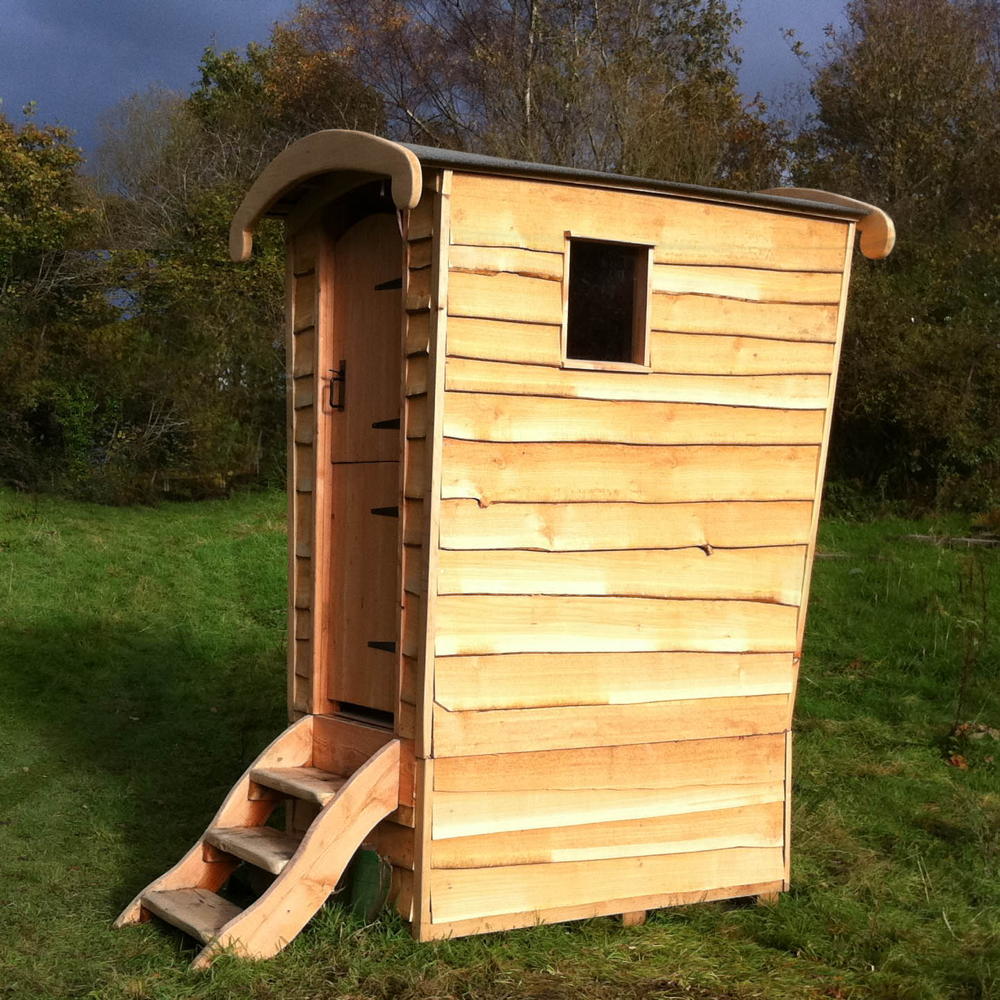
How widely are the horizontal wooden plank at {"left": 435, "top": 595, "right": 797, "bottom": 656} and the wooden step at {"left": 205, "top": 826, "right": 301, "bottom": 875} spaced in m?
1.05

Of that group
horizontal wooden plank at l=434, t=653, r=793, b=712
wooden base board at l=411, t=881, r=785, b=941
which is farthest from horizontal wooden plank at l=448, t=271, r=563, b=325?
wooden base board at l=411, t=881, r=785, b=941

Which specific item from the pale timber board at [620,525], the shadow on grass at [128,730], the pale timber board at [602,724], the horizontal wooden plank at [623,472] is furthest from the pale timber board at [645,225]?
the shadow on grass at [128,730]

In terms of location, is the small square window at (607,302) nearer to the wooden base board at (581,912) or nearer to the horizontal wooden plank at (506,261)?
the horizontal wooden plank at (506,261)

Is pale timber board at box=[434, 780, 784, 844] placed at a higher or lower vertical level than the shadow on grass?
higher

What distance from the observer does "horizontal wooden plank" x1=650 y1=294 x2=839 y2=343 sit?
17.0 feet

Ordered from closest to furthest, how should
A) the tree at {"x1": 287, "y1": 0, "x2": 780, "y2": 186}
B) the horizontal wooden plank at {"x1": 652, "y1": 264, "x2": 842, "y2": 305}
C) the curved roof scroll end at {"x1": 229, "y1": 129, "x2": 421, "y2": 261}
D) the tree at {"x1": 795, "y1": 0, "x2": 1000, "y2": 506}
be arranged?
the curved roof scroll end at {"x1": 229, "y1": 129, "x2": 421, "y2": 261} < the horizontal wooden plank at {"x1": 652, "y1": 264, "x2": 842, "y2": 305} < the tree at {"x1": 795, "y1": 0, "x2": 1000, "y2": 506} < the tree at {"x1": 287, "y1": 0, "x2": 780, "y2": 186}

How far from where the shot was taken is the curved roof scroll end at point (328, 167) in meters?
4.55

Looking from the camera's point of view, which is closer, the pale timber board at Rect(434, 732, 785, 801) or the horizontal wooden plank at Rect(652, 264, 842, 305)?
the pale timber board at Rect(434, 732, 785, 801)

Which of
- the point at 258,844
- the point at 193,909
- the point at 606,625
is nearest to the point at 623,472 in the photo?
the point at 606,625

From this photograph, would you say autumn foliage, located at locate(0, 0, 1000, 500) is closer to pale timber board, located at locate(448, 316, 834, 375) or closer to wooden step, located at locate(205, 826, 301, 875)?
pale timber board, located at locate(448, 316, 834, 375)

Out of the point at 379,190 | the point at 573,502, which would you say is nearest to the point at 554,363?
the point at 573,502

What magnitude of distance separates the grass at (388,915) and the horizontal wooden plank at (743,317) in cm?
252

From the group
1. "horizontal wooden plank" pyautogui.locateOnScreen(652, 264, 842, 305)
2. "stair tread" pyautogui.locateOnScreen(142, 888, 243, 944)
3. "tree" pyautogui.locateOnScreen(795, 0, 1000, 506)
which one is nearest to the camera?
"stair tread" pyautogui.locateOnScreen(142, 888, 243, 944)

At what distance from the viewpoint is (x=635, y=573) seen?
516 centimetres
